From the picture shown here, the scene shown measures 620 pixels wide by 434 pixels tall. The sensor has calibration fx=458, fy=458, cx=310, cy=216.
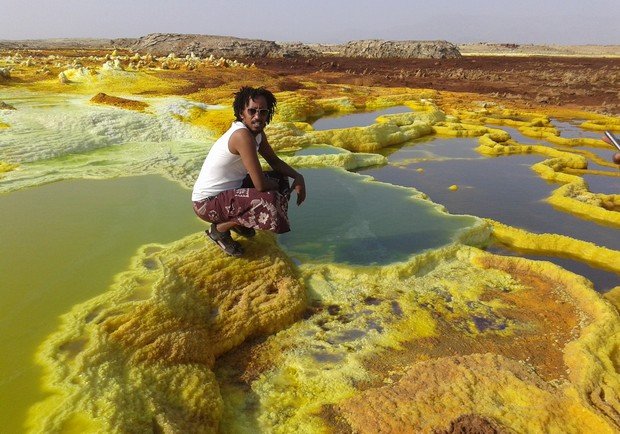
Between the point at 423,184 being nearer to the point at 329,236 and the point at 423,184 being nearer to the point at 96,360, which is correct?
the point at 329,236

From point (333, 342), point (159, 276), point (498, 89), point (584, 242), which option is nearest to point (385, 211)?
point (584, 242)

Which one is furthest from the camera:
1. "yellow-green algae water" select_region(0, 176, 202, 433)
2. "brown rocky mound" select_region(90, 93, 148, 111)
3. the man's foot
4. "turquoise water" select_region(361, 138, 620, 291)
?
"brown rocky mound" select_region(90, 93, 148, 111)

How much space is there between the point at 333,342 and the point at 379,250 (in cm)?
142

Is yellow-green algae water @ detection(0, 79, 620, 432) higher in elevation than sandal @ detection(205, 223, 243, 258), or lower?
lower

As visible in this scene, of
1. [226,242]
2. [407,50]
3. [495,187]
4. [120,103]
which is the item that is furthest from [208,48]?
[226,242]

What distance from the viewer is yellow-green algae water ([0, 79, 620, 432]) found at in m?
2.35

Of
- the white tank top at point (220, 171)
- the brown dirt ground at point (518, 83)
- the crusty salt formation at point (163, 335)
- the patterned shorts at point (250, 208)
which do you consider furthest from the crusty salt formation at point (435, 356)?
the brown dirt ground at point (518, 83)

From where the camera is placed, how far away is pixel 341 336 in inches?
124

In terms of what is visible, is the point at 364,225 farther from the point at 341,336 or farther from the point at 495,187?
the point at 495,187

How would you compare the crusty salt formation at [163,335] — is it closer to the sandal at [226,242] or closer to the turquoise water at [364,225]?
the sandal at [226,242]

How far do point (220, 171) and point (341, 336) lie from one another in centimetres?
147

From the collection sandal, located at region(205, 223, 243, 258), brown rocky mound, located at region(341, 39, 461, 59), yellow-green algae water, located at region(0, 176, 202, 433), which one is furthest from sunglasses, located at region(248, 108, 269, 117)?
brown rocky mound, located at region(341, 39, 461, 59)

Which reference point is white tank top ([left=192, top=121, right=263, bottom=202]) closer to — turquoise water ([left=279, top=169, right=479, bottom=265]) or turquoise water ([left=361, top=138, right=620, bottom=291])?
turquoise water ([left=279, top=169, right=479, bottom=265])

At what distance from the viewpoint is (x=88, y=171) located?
5895 mm
